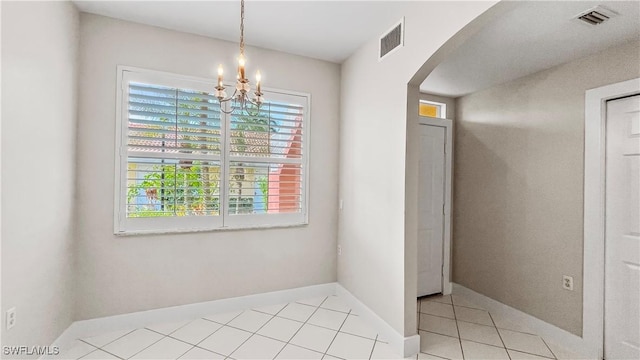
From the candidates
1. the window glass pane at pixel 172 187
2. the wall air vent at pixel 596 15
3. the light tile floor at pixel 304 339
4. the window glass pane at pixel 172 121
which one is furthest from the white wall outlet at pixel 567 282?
the window glass pane at pixel 172 121

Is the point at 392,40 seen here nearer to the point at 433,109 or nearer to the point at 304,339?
the point at 433,109

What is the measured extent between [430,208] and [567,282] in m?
1.37

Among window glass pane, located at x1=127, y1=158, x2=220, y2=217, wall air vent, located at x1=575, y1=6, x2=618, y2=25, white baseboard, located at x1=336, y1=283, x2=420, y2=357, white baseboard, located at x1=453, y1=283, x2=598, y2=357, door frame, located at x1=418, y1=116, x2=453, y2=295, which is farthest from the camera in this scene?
door frame, located at x1=418, y1=116, x2=453, y2=295

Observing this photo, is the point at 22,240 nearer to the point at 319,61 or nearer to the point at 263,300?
the point at 263,300

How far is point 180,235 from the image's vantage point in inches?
107

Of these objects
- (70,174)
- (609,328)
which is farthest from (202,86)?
(609,328)

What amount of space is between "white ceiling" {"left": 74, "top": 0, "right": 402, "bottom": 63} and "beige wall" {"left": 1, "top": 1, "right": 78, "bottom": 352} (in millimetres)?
523

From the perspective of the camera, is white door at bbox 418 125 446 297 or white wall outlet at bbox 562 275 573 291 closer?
white wall outlet at bbox 562 275 573 291

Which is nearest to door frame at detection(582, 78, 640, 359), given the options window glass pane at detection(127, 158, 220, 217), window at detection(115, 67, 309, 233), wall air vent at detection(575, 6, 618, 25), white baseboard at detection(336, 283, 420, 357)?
wall air vent at detection(575, 6, 618, 25)

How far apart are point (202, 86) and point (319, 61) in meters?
1.32

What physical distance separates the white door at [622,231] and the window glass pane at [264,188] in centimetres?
272

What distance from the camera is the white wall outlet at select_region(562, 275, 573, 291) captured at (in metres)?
2.49

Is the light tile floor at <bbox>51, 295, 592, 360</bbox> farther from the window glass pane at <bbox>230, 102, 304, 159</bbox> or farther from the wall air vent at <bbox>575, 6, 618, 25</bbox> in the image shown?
the wall air vent at <bbox>575, 6, 618, 25</bbox>

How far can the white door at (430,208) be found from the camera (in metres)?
3.38
